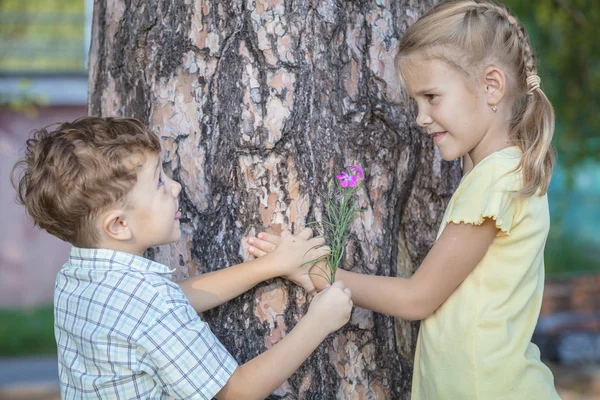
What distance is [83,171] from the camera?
1.88 metres

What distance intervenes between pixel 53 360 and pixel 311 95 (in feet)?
22.9

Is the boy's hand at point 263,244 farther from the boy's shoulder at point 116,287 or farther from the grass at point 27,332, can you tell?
the grass at point 27,332

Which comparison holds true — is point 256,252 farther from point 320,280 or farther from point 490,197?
point 490,197

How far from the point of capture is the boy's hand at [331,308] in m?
1.96

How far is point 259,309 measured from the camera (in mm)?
2162

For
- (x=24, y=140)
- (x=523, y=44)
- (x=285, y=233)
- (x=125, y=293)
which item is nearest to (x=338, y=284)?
(x=285, y=233)

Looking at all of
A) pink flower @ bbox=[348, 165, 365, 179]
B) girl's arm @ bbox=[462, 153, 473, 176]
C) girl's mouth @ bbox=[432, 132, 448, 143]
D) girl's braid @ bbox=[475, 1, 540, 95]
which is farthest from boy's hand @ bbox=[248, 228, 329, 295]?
girl's braid @ bbox=[475, 1, 540, 95]

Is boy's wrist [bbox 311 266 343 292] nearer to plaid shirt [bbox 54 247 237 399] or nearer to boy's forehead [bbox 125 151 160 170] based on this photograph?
plaid shirt [bbox 54 247 237 399]

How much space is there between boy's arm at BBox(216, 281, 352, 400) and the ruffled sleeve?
380mm

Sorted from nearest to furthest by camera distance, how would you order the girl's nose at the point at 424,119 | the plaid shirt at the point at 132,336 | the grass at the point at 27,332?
1. the plaid shirt at the point at 132,336
2. the girl's nose at the point at 424,119
3. the grass at the point at 27,332

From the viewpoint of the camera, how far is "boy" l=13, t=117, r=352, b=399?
70.2 inches

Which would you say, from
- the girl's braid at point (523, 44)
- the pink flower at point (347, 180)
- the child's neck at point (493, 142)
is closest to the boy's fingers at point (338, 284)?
the pink flower at point (347, 180)

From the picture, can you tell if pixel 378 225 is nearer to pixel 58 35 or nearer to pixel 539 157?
pixel 539 157

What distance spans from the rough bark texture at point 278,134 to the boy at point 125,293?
0.21 metres
